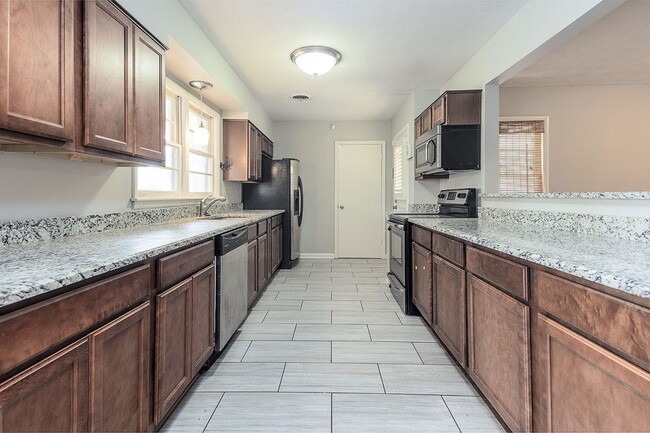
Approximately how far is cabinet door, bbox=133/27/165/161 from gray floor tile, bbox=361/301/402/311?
228 centimetres

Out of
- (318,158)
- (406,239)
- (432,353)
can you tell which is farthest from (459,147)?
(318,158)

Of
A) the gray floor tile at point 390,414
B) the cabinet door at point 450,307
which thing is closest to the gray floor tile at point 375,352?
the cabinet door at point 450,307

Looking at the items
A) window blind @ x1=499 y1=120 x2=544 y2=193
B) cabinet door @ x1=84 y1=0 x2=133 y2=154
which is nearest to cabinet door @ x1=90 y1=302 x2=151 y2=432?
cabinet door @ x1=84 y1=0 x2=133 y2=154

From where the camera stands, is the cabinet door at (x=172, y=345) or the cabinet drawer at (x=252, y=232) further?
the cabinet drawer at (x=252, y=232)

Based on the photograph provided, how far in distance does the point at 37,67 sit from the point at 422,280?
2.63 m

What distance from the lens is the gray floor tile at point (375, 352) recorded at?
2197mm

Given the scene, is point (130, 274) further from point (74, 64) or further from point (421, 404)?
point (421, 404)

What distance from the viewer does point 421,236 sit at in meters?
2.77

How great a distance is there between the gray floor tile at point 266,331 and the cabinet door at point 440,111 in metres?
2.40

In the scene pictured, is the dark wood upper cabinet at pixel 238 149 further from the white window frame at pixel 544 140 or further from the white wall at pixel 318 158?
the white window frame at pixel 544 140

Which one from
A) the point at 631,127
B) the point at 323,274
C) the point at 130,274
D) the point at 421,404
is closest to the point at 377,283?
the point at 323,274

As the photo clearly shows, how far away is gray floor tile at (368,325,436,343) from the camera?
2.54 meters

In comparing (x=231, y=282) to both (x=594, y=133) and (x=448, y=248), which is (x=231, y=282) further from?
(x=594, y=133)

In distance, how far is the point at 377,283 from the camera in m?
4.25
